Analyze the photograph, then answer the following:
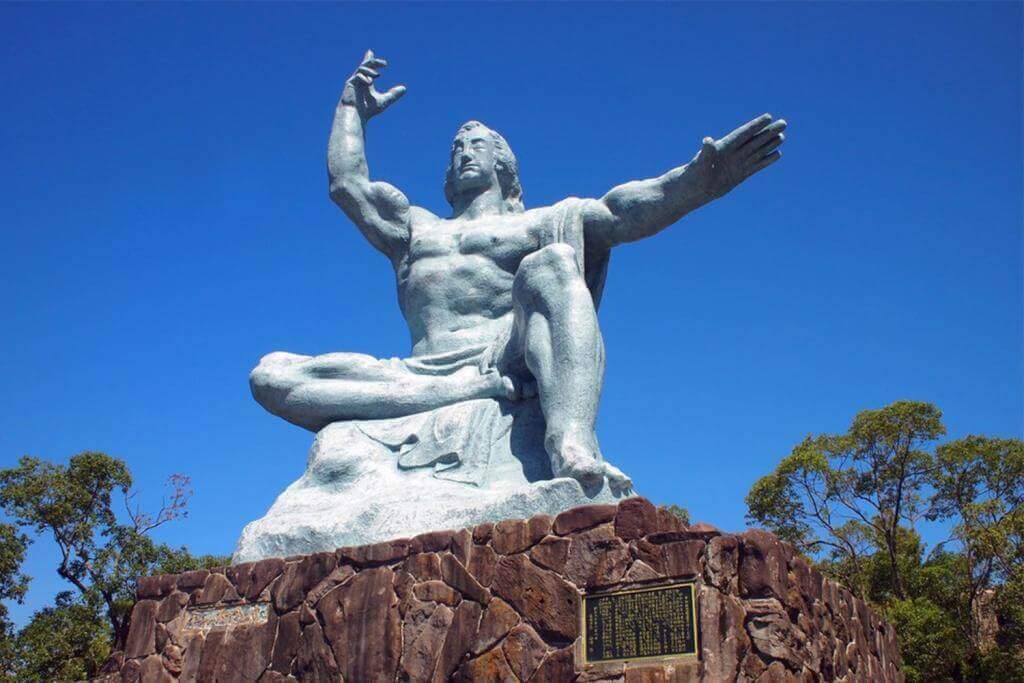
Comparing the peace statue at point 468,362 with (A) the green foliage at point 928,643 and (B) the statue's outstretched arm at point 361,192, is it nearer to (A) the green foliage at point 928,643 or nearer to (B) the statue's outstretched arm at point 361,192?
(B) the statue's outstretched arm at point 361,192

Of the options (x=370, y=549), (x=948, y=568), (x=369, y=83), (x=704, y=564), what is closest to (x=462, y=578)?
(x=370, y=549)

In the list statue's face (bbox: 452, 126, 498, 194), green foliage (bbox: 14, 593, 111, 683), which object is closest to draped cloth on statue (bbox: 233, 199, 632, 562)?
statue's face (bbox: 452, 126, 498, 194)

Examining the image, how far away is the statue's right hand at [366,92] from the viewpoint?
7.06m

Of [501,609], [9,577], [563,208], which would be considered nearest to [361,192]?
[563,208]

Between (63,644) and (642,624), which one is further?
(63,644)

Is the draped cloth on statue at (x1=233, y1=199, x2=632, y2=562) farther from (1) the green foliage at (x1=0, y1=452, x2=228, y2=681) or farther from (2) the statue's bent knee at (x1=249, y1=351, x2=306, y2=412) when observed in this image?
(1) the green foliage at (x1=0, y1=452, x2=228, y2=681)

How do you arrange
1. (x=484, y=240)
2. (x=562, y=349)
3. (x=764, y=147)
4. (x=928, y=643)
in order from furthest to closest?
(x=928, y=643)
(x=484, y=240)
(x=764, y=147)
(x=562, y=349)

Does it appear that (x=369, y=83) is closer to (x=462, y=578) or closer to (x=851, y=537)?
(x=462, y=578)

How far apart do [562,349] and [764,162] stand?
5.38ft

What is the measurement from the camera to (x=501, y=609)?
4.41 metres

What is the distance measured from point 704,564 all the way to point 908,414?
44.5 feet

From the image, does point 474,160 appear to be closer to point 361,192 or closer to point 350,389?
point 361,192

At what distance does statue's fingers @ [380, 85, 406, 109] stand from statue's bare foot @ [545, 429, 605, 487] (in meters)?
3.09

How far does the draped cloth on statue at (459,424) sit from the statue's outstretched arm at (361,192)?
1.06 meters
